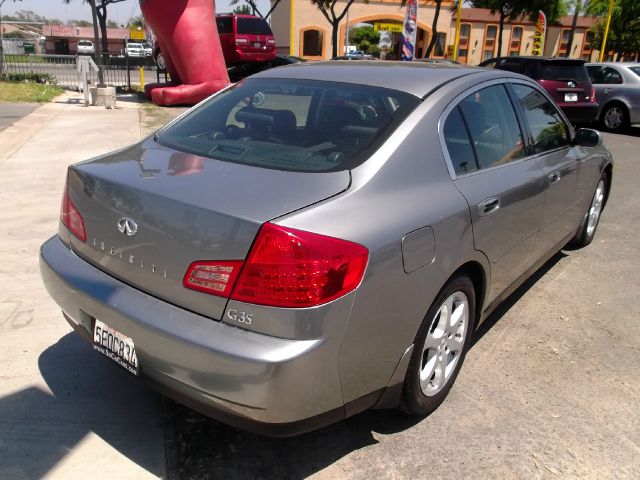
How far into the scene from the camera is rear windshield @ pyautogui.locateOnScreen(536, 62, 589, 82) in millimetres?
12016

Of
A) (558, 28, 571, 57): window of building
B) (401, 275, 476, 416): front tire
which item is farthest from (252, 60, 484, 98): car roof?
(558, 28, 571, 57): window of building

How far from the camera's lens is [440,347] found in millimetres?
2746

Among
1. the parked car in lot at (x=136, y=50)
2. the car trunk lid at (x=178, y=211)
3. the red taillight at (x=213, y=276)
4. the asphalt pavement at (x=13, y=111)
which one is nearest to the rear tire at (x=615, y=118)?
the asphalt pavement at (x=13, y=111)

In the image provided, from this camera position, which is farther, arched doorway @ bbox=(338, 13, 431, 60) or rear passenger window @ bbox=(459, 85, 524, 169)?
arched doorway @ bbox=(338, 13, 431, 60)

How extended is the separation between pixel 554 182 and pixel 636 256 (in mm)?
2075

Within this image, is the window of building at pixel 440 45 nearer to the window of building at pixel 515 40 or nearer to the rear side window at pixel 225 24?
the window of building at pixel 515 40

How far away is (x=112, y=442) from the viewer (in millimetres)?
2545

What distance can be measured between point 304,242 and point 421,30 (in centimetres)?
5644

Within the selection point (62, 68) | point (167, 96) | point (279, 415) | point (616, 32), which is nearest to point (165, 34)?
point (167, 96)

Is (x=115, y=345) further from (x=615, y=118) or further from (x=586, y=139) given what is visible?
(x=615, y=118)

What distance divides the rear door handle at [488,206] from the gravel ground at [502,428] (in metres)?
0.97

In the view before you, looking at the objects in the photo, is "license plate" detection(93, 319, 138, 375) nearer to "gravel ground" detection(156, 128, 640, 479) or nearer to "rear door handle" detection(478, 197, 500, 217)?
"gravel ground" detection(156, 128, 640, 479)

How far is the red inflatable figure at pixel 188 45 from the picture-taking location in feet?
43.6

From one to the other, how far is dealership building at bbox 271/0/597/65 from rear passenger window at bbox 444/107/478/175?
42.6 metres
